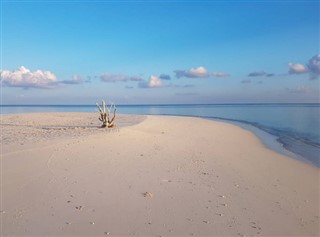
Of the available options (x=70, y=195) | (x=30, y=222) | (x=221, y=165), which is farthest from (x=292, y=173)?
(x=30, y=222)

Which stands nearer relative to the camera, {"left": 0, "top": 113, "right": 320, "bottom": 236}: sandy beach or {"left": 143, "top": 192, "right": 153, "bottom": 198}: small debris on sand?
{"left": 0, "top": 113, "right": 320, "bottom": 236}: sandy beach

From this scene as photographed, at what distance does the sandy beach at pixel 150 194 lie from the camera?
4906mm

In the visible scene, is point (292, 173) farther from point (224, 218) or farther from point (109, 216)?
point (109, 216)

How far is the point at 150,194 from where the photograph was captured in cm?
634

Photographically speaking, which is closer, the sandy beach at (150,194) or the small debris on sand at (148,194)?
the sandy beach at (150,194)

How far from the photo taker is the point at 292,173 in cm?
909

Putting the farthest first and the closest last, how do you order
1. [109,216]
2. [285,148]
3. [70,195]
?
1. [285,148]
2. [70,195]
3. [109,216]

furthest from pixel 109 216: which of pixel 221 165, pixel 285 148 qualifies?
pixel 285 148

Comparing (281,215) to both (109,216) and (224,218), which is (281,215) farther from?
(109,216)

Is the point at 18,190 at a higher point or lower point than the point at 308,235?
higher

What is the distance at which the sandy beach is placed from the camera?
4906mm

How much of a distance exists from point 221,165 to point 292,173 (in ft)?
7.59

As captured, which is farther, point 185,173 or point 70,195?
point 185,173

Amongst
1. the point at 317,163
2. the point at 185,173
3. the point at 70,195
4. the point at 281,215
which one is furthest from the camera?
the point at 317,163
